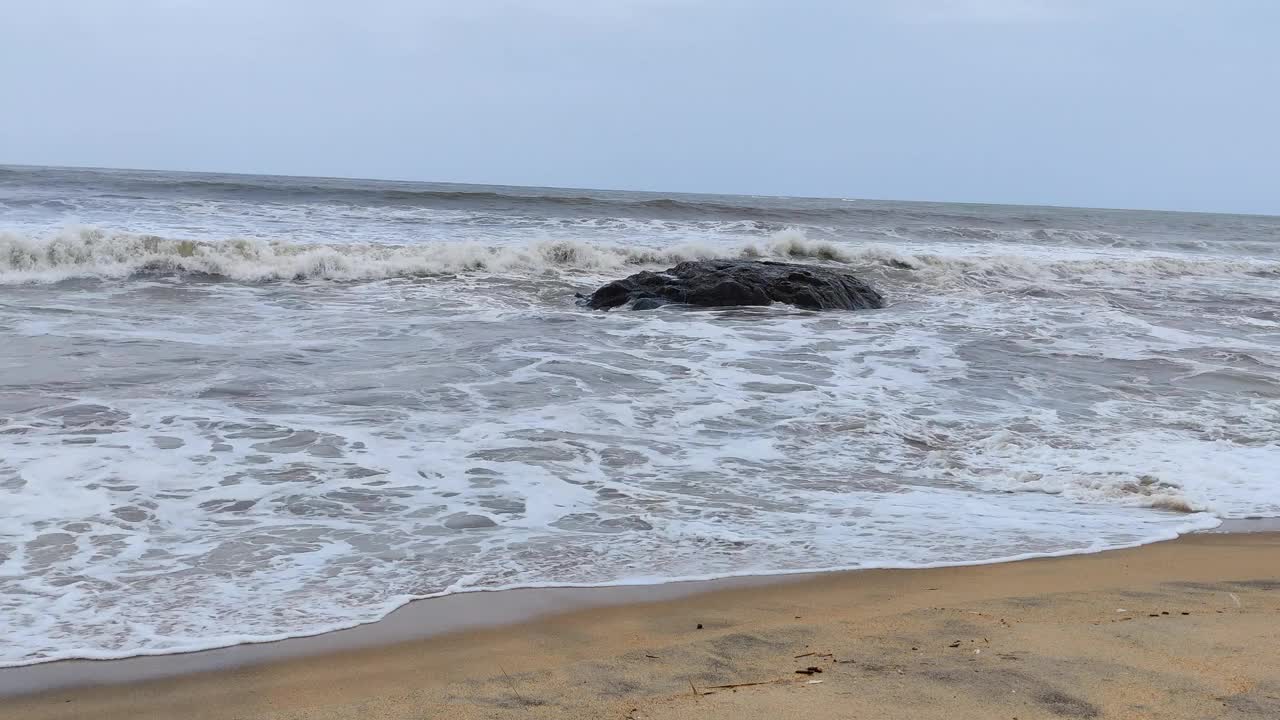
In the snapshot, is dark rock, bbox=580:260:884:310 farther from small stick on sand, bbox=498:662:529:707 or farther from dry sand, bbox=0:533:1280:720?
small stick on sand, bbox=498:662:529:707

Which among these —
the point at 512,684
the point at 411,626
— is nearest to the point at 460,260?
the point at 411,626

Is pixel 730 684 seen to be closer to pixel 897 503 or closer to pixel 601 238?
pixel 897 503

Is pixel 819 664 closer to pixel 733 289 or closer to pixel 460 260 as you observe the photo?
pixel 733 289

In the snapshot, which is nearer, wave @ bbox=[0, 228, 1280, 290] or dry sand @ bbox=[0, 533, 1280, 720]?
dry sand @ bbox=[0, 533, 1280, 720]

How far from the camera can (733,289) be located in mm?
11258

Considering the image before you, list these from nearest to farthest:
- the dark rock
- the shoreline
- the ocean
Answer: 1. the shoreline
2. the ocean
3. the dark rock

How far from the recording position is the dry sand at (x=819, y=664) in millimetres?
2301

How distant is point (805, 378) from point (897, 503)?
2826 millimetres

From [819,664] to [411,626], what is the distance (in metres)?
1.24

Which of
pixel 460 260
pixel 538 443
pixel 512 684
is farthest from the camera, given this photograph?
pixel 460 260

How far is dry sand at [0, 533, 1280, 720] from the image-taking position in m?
2.30

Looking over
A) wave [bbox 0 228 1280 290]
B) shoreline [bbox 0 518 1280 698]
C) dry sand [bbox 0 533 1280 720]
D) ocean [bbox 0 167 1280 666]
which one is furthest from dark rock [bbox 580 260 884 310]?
dry sand [bbox 0 533 1280 720]

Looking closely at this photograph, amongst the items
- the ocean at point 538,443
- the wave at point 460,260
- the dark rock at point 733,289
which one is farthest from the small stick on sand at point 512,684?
the wave at point 460,260

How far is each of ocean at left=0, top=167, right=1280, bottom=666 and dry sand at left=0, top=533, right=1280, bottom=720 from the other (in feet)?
1.01
